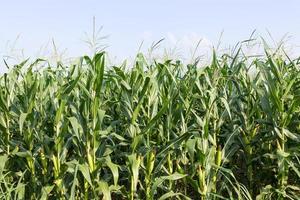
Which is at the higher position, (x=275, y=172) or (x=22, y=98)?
(x=22, y=98)

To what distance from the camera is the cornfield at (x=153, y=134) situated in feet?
10.7

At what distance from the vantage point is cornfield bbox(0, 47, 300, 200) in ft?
10.7

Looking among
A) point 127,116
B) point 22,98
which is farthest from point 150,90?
point 22,98

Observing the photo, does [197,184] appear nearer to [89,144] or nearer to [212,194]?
[212,194]

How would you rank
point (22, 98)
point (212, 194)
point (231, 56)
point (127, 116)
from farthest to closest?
point (231, 56) < point (22, 98) < point (127, 116) < point (212, 194)

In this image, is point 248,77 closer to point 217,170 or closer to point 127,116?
point 217,170

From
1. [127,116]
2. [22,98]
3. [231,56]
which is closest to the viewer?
[127,116]

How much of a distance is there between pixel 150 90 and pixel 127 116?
0.29 m

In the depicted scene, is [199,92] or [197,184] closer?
[197,184]

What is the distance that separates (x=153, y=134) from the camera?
3.70 m

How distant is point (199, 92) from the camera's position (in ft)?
11.9

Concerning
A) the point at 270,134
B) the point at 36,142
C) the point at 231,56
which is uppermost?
the point at 231,56

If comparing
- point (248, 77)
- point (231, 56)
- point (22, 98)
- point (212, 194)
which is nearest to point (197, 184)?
point (212, 194)

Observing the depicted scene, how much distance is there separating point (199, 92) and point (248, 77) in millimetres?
434
